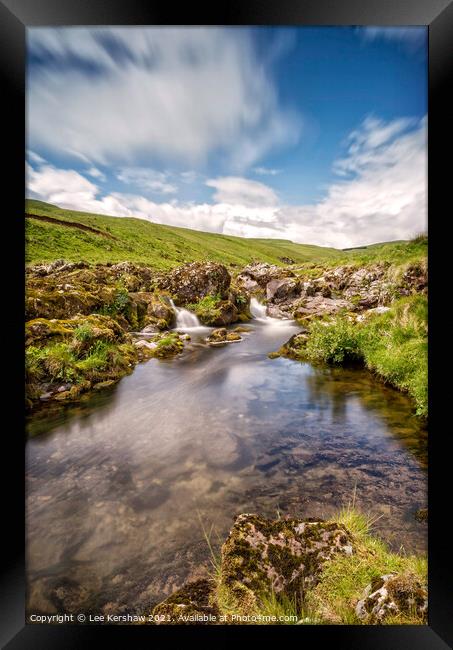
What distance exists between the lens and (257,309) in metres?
13.0

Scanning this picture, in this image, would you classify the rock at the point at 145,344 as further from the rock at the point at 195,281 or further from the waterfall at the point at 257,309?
the waterfall at the point at 257,309

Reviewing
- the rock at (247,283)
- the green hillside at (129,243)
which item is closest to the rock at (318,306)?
the green hillside at (129,243)

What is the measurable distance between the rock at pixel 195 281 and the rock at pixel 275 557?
845cm

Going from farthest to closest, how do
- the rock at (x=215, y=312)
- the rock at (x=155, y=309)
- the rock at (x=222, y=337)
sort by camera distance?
1. the rock at (x=215, y=312)
2. the rock at (x=222, y=337)
3. the rock at (x=155, y=309)

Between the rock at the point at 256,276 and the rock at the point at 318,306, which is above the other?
the rock at the point at 256,276

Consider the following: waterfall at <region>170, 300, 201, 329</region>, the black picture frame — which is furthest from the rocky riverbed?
the black picture frame

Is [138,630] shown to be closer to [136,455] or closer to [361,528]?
[136,455]

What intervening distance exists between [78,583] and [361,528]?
2.11 meters

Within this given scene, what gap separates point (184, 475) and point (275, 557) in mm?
1212
